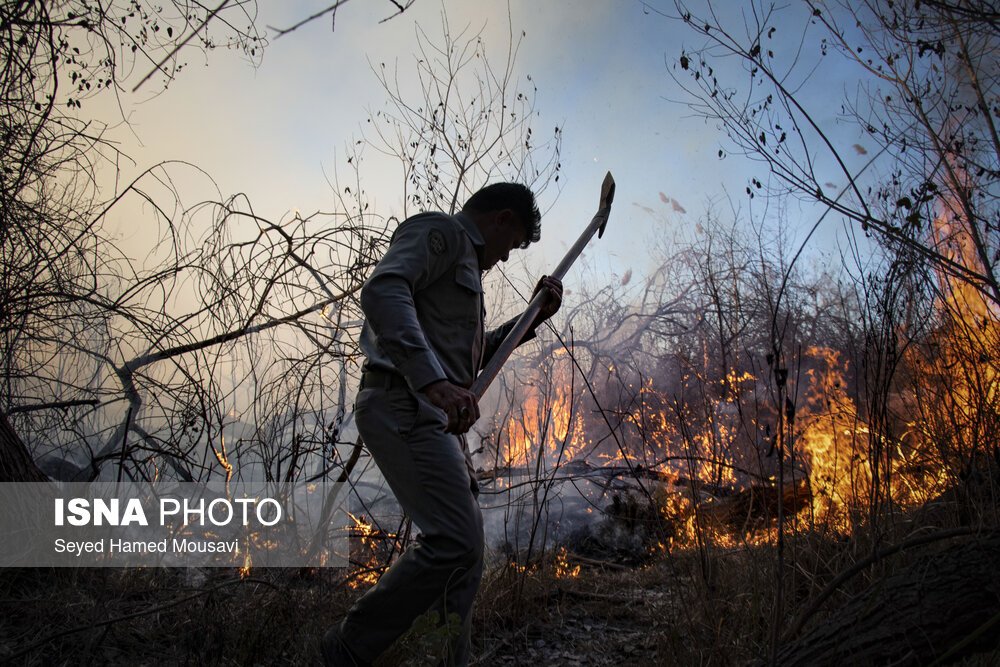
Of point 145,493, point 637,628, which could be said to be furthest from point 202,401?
point 637,628

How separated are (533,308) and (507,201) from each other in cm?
47

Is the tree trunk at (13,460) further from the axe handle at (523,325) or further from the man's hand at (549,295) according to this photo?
the man's hand at (549,295)

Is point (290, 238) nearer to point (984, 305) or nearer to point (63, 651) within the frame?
point (63, 651)

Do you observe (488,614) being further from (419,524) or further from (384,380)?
(384,380)

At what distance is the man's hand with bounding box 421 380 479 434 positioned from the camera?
187 centimetres

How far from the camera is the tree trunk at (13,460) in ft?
10.4

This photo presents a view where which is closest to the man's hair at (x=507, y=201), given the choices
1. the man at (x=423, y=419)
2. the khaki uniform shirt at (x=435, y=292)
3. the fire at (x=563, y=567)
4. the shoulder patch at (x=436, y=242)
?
the khaki uniform shirt at (x=435, y=292)

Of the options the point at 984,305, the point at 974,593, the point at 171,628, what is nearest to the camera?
the point at 974,593

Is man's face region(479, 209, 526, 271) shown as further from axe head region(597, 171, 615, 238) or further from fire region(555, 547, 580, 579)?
fire region(555, 547, 580, 579)

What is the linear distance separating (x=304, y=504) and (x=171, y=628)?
1083 mm

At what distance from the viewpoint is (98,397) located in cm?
387

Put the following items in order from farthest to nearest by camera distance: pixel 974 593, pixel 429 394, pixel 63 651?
pixel 63 651, pixel 429 394, pixel 974 593

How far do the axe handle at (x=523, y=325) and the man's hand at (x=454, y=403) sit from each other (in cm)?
17

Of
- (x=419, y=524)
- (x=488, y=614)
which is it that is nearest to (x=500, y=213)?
(x=419, y=524)
